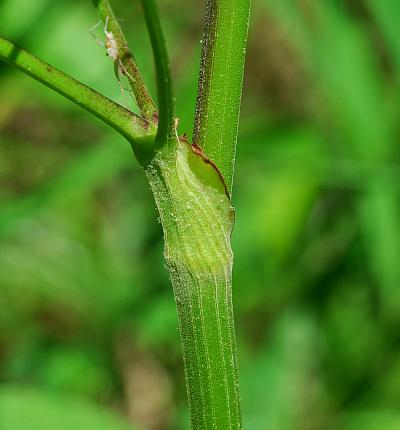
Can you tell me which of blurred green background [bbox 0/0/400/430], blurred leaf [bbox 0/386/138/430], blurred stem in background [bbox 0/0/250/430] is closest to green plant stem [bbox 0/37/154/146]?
blurred stem in background [bbox 0/0/250/430]

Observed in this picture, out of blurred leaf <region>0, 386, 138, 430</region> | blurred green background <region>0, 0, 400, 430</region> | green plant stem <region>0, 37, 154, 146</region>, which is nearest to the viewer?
green plant stem <region>0, 37, 154, 146</region>

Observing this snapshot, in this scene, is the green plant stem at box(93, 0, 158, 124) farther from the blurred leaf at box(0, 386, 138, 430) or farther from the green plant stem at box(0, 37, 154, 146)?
the blurred leaf at box(0, 386, 138, 430)

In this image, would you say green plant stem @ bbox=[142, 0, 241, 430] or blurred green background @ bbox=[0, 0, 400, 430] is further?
blurred green background @ bbox=[0, 0, 400, 430]

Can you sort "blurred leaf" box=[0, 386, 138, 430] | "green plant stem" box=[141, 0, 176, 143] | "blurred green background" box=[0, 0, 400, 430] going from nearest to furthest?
"green plant stem" box=[141, 0, 176, 143]
"blurred leaf" box=[0, 386, 138, 430]
"blurred green background" box=[0, 0, 400, 430]

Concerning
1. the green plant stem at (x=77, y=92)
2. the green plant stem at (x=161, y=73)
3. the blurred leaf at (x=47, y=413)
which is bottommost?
the blurred leaf at (x=47, y=413)

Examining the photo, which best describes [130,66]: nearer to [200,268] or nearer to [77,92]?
[77,92]

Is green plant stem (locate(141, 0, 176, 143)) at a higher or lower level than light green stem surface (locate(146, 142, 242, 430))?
higher

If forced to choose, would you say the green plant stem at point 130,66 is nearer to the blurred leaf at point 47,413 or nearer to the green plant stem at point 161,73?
the green plant stem at point 161,73

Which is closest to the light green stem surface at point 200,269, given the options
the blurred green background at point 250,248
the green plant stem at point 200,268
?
the green plant stem at point 200,268

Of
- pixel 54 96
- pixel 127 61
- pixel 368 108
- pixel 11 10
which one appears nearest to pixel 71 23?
pixel 54 96

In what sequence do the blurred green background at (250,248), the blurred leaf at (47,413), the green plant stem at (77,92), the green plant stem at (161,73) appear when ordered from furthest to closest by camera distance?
the blurred green background at (250,248) → the blurred leaf at (47,413) → the green plant stem at (77,92) → the green plant stem at (161,73)
